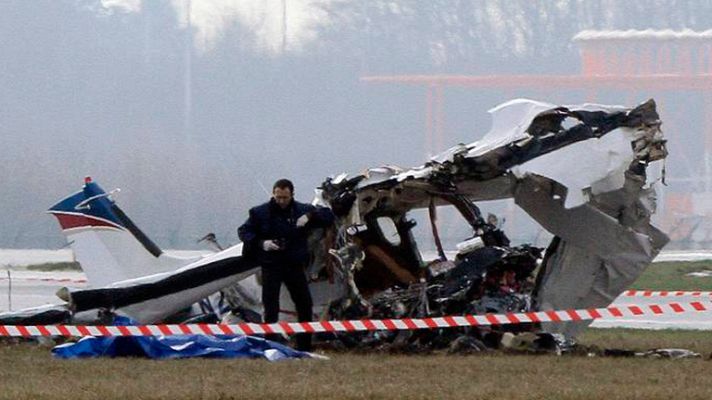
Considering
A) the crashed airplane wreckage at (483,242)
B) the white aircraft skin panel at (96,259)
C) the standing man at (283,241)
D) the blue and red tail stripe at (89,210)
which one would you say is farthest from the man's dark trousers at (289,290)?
the blue and red tail stripe at (89,210)

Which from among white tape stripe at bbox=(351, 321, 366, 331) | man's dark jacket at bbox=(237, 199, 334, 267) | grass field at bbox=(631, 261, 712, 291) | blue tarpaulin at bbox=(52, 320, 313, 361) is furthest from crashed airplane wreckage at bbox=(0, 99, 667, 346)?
grass field at bbox=(631, 261, 712, 291)

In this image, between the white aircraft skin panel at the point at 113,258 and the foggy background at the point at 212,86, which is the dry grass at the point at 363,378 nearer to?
the white aircraft skin panel at the point at 113,258

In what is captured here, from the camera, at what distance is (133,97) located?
46344mm

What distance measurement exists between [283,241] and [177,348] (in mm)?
1330

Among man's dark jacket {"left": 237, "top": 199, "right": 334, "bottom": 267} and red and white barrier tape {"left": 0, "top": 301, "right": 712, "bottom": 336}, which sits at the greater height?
man's dark jacket {"left": 237, "top": 199, "right": 334, "bottom": 267}

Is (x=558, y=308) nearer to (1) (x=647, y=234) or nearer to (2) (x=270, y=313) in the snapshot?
(1) (x=647, y=234)

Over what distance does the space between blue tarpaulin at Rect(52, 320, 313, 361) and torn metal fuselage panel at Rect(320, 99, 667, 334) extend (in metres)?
1.58

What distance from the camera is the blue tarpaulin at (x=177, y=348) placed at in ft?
50.7

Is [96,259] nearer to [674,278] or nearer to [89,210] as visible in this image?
[89,210]

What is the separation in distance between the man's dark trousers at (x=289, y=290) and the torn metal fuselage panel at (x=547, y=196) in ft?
2.12

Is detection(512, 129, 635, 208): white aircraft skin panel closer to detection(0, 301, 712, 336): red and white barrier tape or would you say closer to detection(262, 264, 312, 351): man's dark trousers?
detection(0, 301, 712, 336): red and white barrier tape

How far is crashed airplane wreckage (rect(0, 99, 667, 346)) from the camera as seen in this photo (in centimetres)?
1633

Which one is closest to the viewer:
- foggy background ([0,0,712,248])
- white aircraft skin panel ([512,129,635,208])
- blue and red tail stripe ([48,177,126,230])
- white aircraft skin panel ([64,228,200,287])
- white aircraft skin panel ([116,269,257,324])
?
white aircraft skin panel ([512,129,635,208])

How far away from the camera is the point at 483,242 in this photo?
57.4 ft
